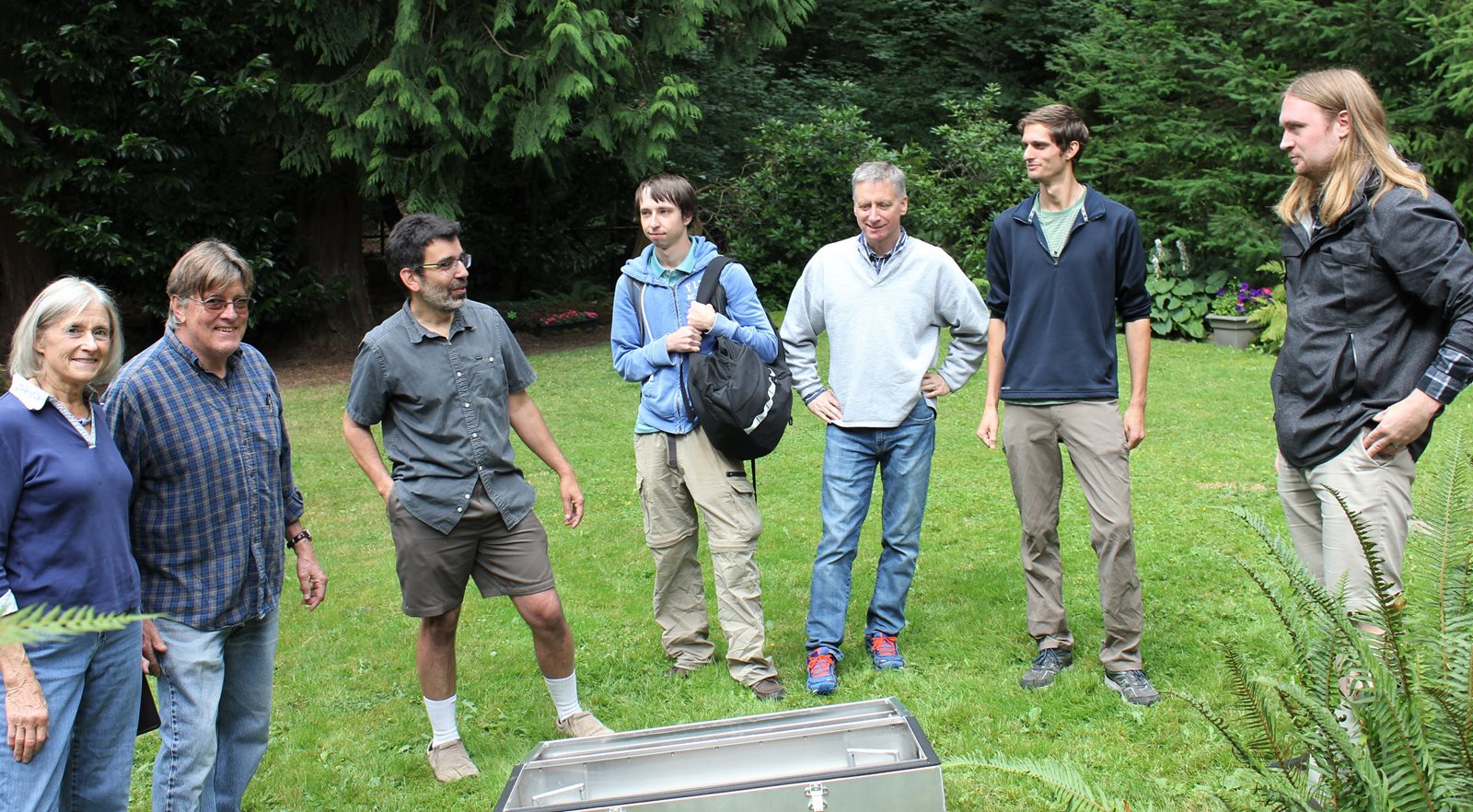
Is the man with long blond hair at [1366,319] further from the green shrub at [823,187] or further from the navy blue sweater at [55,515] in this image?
the green shrub at [823,187]

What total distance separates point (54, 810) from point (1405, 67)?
50.6ft

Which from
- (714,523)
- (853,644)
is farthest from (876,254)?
(853,644)

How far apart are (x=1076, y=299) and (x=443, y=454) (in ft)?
7.57

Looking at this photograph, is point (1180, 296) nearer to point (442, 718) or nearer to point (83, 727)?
point (442, 718)

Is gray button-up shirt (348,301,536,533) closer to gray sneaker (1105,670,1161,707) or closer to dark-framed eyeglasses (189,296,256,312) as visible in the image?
dark-framed eyeglasses (189,296,256,312)

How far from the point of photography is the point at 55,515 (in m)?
2.61

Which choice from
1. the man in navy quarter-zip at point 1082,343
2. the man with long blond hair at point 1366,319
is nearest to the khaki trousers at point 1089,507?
the man in navy quarter-zip at point 1082,343

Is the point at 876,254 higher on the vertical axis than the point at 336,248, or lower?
higher

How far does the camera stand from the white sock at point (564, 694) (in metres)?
4.26

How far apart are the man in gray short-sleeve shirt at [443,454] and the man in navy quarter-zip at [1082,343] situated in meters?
1.89

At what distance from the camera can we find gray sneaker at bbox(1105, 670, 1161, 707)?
13.7 feet

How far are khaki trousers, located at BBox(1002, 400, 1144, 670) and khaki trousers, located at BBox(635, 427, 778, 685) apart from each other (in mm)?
1048

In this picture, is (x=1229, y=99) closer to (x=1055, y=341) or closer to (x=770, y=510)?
(x=770, y=510)

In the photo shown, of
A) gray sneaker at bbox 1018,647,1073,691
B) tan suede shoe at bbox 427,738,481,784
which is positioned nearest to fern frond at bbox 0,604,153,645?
tan suede shoe at bbox 427,738,481,784
